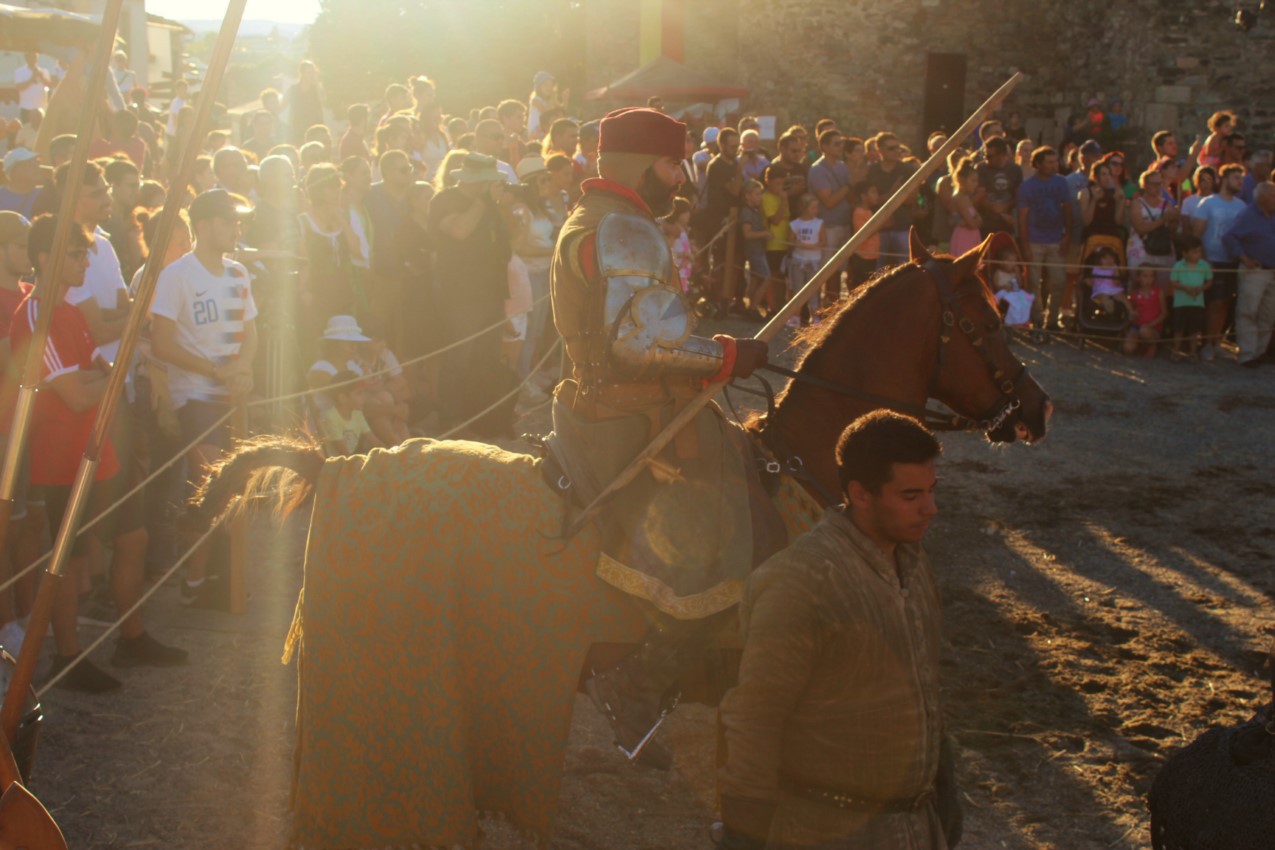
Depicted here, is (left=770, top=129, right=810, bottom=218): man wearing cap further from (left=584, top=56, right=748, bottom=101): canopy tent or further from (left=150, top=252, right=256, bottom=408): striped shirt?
(left=584, top=56, right=748, bottom=101): canopy tent

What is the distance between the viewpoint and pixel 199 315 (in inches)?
254

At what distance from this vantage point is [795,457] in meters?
4.29

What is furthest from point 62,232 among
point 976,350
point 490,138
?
point 490,138

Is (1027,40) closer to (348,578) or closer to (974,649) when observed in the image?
(974,649)

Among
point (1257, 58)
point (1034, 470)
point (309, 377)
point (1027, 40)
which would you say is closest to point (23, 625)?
point (309, 377)

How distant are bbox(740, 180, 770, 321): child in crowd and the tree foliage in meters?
24.2

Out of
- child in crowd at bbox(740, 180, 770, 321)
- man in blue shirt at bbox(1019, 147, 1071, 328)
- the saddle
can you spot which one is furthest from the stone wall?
the saddle

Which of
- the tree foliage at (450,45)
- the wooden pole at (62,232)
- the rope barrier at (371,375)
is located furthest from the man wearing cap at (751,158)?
the tree foliage at (450,45)

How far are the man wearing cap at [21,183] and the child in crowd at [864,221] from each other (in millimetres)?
7505

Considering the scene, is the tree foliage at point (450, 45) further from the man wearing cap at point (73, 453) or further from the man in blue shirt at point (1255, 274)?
the man wearing cap at point (73, 453)

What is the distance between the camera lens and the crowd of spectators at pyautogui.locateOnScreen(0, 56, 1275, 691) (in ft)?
19.3

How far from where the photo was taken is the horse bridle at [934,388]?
432cm

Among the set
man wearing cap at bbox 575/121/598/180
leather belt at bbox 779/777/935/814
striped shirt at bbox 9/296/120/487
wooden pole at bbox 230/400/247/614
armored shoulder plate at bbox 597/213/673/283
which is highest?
man wearing cap at bbox 575/121/598/180

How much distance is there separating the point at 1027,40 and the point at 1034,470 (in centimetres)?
2085
